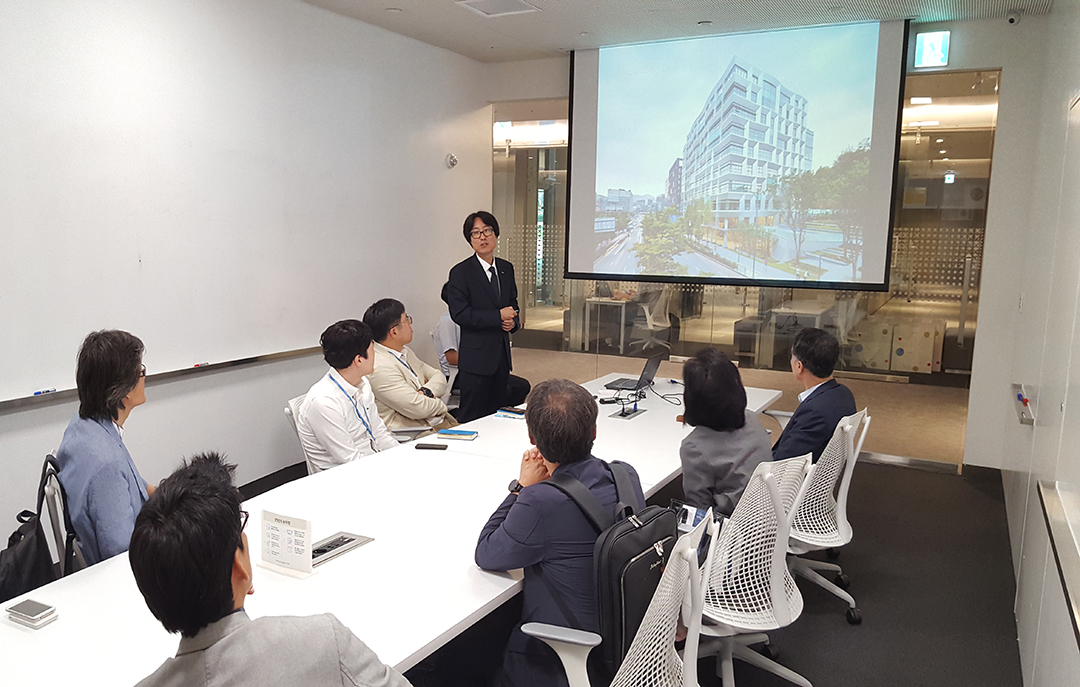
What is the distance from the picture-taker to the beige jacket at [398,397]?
430cm

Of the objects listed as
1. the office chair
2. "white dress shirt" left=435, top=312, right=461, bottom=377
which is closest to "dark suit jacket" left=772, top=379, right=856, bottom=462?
the office chair

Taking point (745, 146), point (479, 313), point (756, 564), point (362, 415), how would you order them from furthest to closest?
point (745, 146), point (479, 313), point (362, 415), point (756, 564)

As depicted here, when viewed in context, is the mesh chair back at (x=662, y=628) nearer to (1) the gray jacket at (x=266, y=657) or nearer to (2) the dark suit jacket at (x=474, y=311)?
(1) the gray jacket at (x=266, y=657)

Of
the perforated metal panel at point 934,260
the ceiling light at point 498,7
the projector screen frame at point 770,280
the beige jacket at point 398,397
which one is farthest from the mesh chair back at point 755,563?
the perforated metal panel at point 934,260

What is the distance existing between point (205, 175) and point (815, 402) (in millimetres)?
3684

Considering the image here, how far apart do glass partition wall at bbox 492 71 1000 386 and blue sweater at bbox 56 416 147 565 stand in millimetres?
4924

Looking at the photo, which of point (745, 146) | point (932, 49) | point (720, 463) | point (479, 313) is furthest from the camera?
point (745, 146)

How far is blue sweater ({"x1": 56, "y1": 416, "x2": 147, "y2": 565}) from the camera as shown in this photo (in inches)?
89.0

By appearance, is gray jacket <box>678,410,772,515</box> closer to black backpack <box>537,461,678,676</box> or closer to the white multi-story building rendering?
black backpack <box>537,461,678,676</box>

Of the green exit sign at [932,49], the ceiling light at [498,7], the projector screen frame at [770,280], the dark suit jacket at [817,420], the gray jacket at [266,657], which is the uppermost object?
the ceiling light at [498,7]

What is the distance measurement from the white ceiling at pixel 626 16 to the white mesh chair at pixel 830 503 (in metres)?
3.14

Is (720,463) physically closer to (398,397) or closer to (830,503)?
(830,503)

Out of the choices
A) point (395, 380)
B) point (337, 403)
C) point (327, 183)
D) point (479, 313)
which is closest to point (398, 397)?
point (395, 380)

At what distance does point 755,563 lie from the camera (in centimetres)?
261
